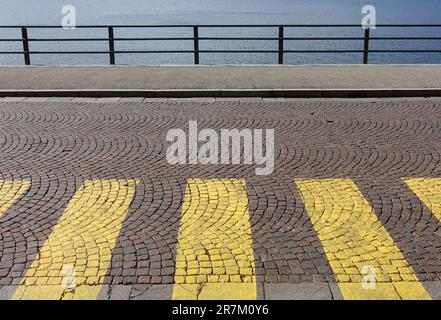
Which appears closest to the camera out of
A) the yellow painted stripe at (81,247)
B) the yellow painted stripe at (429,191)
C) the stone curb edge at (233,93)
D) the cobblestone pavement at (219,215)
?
the yellow painted stripe at (81,247)

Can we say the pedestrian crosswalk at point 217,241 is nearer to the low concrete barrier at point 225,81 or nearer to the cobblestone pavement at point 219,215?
the cobblestone pavement at point 219,215

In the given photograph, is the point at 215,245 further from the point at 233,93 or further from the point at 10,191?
the point at 233,93

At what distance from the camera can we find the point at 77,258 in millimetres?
5023

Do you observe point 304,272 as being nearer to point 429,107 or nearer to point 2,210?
point 2,210

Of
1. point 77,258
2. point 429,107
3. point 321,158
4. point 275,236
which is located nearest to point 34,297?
point 77,258

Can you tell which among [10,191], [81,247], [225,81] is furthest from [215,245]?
[225,81]

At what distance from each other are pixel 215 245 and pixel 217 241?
9 cm

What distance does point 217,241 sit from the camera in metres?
5.36

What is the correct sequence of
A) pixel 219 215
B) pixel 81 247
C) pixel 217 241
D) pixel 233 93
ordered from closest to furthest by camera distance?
pixel 81 247, pixel 217 241, pixel 219 215, pixel 233 93

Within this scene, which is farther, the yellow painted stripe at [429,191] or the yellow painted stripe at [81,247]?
the yellow painted stripe at [429,191]

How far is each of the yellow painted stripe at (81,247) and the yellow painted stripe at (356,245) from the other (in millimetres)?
2002

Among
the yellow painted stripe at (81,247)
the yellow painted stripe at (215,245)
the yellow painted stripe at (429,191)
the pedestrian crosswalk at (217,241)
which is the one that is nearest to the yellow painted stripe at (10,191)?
the pedestrian crosswalk at (217,241)

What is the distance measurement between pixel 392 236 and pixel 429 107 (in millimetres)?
6687

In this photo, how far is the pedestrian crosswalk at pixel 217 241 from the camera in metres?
4.55
